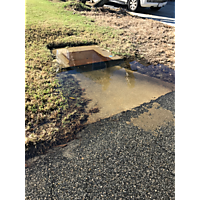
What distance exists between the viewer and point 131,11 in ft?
45.9

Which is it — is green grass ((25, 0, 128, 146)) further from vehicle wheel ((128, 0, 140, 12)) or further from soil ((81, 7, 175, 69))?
vehicle wheel ((128, 0, 140, 12))

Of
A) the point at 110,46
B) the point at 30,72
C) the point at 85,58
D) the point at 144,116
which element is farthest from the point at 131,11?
the point at 144,116

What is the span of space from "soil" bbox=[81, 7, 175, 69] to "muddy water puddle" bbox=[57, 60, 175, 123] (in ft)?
5.12

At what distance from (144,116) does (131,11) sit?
13063 millimetres

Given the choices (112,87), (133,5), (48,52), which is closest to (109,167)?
(112,87)

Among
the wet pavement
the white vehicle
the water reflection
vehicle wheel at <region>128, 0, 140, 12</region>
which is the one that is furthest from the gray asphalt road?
vehicle wheel at <region>128, 0, 140, 12</region>

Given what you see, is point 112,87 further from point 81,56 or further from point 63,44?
point 63,44

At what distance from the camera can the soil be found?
6.97 metres

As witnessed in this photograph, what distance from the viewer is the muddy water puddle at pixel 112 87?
399 centimetres

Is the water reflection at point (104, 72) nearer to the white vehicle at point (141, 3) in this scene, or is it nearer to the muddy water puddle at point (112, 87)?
the muddy water puddle at point (112, 87)

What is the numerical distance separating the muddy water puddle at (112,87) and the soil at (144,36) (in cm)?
156

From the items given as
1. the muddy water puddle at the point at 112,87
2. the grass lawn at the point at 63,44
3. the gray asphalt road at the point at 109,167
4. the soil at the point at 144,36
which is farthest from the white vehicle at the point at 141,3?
the gray asphalt road at the point at 109,167

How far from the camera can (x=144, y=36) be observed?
28.8 ft
